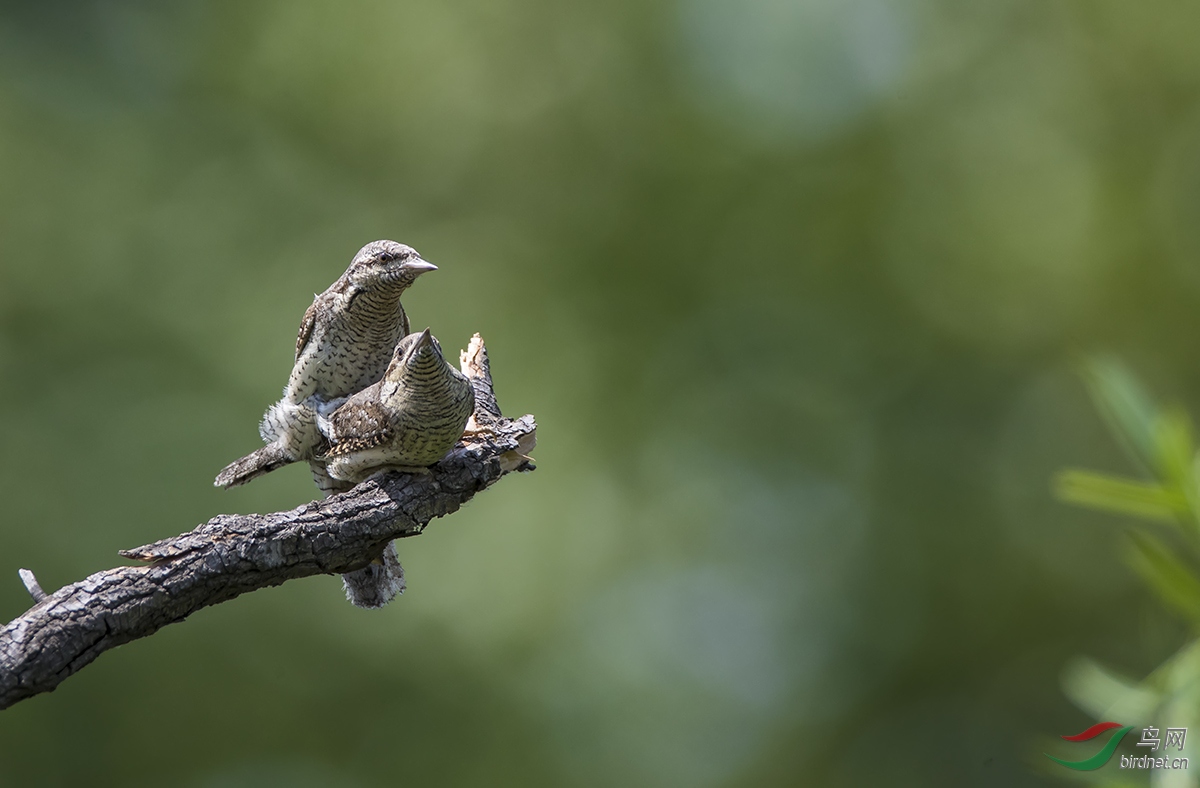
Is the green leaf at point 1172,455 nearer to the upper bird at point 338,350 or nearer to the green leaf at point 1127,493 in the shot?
the green leaf at point 1127,493

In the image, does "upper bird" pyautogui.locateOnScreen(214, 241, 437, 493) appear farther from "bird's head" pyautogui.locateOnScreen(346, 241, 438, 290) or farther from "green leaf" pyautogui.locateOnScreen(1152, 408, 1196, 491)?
"green leaf" pyautogui.locateOnScreen(1152, 408, 1196, 491)

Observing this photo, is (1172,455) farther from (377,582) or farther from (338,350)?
(338,350)

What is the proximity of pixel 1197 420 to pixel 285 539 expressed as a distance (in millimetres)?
6325

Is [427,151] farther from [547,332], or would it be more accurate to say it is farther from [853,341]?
[853,341]

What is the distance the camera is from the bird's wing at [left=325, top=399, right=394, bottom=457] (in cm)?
218

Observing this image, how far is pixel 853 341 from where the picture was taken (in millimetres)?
7445

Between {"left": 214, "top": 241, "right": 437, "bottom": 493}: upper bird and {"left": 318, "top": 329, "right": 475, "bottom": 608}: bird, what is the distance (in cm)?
44

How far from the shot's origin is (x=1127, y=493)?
153 centimetres

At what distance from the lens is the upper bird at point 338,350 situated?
107 inches

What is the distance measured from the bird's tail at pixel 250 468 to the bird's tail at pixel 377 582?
41 cm

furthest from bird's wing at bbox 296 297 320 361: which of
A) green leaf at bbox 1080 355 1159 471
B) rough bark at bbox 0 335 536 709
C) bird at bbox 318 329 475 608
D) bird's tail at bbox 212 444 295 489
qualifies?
green leaf at bbox 1080 355 1159 471

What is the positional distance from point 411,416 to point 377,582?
23.3 inches

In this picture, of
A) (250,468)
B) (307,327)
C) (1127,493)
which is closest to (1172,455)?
(1127,493)

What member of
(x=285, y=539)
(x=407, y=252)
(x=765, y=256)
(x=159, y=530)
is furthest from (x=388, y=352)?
(x=765, y=256)
